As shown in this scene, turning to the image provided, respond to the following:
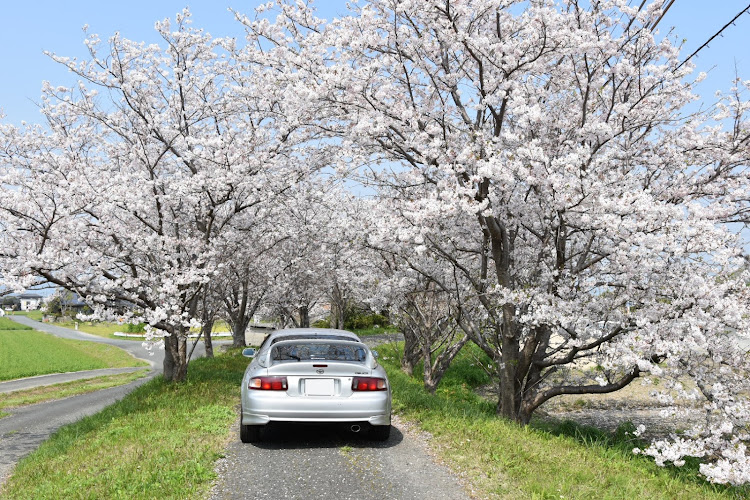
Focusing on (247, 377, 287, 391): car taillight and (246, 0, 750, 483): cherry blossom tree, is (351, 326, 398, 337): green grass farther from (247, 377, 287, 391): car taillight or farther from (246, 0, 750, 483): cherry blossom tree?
(247, 377, 287, 391): car taillight

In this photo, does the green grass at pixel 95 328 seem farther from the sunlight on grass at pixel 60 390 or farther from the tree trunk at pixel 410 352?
the tree trunk at pixel 410 352

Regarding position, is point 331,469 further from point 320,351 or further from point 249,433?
point 320,351

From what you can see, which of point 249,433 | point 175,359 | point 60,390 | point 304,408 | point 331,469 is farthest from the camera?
point 60,390

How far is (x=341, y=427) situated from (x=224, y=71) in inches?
377

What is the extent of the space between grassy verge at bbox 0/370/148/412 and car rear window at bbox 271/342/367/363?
14.1 meters

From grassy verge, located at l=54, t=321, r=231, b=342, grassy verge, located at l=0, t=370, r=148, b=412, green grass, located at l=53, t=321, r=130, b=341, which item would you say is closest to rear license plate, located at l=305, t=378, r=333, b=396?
grassy verge, located at l=0, t=370, r=148, b=412

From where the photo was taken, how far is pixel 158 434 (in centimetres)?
766

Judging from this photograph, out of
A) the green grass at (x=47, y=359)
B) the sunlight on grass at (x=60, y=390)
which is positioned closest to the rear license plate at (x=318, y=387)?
the sunlight on grass at (x=60, y=390)

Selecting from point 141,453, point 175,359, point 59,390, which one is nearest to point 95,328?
point 59,390

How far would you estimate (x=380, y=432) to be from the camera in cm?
707

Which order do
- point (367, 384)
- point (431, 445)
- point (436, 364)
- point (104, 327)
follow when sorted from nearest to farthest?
point (367, 384) → point (431, 445) → point (436, 364) → point (104, 327)

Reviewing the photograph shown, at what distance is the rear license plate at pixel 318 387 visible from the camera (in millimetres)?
6484

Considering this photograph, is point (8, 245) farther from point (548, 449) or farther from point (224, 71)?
point (548, 449)

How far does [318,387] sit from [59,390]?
71.7ft
